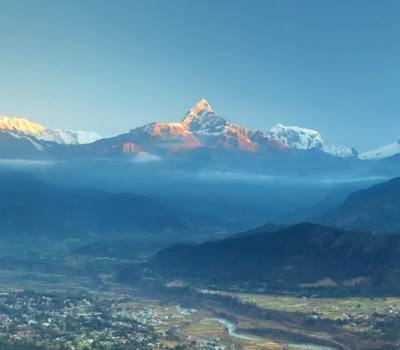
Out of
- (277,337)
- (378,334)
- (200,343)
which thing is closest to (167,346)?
(200,343)

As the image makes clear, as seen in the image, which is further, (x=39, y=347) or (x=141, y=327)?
(x=141, y=327)

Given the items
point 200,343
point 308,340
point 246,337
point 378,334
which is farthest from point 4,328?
point 378,334

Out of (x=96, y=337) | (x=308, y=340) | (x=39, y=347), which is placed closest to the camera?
(x=39, y=347)

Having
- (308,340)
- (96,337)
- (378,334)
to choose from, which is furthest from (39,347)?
(378,334)

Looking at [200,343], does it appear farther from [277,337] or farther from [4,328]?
[4,328]

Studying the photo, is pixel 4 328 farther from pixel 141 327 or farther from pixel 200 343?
pixel 200 343

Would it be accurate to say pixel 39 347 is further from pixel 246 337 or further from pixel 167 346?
pixel 246 337

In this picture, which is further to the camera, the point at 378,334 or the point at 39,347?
the point at 378,334

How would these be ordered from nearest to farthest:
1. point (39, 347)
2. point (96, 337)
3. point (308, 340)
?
point (39, 347) < point (96, 337) < point (308, 340)
